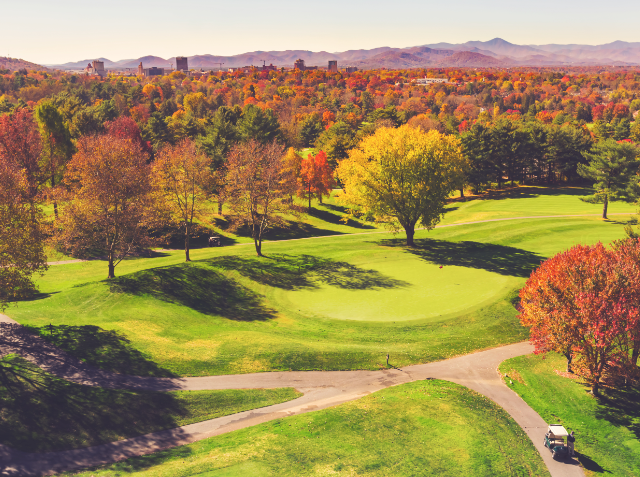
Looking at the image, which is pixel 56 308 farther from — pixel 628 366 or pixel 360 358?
pixel 628 366

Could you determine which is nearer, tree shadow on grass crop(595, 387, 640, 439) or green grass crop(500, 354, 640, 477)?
green grass crop(500, 354, 640, 477)

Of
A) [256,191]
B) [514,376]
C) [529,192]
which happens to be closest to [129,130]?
[256,191]

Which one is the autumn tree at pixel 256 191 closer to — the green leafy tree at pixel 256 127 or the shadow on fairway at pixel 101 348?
the shadow on fairway at pixel 101 348

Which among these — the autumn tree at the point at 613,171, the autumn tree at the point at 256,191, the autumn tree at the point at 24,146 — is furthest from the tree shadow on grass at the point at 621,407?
the autumn tree at the point at 24,146

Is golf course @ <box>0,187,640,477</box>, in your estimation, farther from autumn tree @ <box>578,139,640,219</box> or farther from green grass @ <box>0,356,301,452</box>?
autumn tree @ <box>578,139,640,219</box>

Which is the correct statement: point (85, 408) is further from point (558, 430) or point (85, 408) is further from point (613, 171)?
point (613, 171)

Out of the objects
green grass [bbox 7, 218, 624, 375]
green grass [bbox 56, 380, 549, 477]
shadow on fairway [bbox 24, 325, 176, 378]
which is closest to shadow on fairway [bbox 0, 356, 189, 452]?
shadow on fairway [bbox 24, 325, 176, 378]

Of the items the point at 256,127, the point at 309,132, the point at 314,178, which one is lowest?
the point at 314,178
